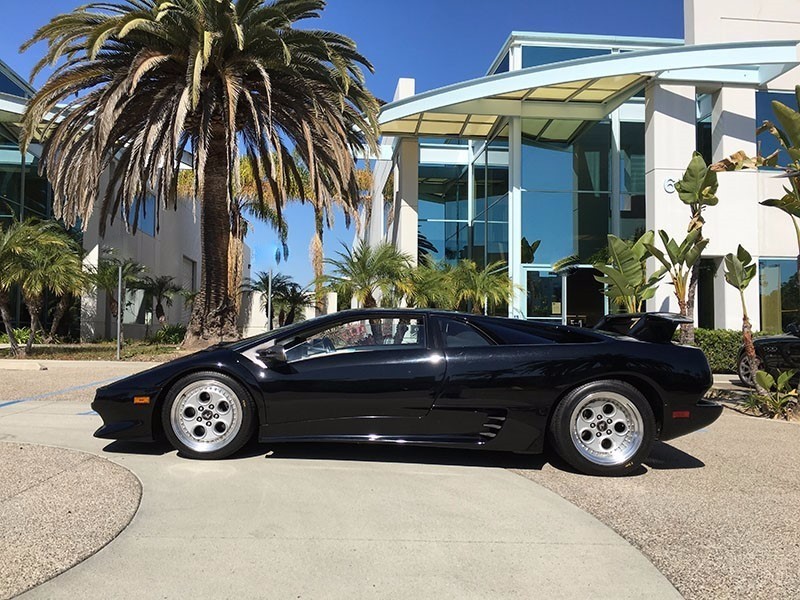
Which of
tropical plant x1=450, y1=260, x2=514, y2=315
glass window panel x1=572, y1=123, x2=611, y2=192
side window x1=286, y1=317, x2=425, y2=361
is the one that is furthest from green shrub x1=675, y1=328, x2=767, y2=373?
side window x1=286, y1=317, x2=425, y2=361

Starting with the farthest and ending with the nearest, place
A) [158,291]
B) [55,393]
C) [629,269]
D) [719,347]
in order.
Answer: [158,291] < [719,347] < [629,269] < [55,393]

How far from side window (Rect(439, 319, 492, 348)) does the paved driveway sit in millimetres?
1003

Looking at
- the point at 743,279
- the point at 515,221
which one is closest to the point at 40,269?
the point at 515,221

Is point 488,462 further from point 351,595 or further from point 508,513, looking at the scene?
point 351,595

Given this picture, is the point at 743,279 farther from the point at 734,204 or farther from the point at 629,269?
the point at 734,204

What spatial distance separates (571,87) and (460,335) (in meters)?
13.4

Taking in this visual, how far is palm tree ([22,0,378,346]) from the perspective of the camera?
1334 cm

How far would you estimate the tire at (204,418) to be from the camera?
4.76 m

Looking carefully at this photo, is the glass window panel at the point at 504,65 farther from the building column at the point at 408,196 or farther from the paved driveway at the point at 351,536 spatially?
the paved driveway at the point at 351,536

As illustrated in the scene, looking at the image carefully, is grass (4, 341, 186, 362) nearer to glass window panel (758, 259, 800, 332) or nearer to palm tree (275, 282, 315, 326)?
palm tree (275, 282, 315, 326)

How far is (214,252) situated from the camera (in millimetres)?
15531

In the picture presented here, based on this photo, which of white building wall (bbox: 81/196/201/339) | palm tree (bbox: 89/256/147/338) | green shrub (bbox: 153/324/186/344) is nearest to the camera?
green shrub (bbox: 153/324/186/344)

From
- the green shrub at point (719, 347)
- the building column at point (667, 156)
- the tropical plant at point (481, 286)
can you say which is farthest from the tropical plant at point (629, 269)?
the tropical plant at point (481, 286)

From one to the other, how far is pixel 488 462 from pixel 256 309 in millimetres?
25028
